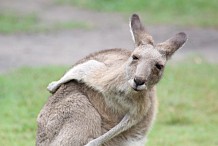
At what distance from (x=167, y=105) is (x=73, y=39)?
17.1 ft

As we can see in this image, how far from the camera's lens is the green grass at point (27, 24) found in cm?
1605

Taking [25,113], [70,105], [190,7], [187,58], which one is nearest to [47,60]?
[187,58]

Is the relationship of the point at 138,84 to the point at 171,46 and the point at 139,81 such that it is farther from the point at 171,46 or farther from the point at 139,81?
the point at 171,46

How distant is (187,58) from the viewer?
47.3ft

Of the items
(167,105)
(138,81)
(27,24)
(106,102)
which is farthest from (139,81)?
(27,24)

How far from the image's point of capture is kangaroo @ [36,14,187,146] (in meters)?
6.39

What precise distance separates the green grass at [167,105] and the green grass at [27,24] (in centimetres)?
346

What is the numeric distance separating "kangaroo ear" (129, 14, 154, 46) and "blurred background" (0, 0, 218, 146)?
107 inches

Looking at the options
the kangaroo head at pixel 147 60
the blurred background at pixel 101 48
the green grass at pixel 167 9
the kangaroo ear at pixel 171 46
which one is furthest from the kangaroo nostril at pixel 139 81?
the green grass at pixel 167 9

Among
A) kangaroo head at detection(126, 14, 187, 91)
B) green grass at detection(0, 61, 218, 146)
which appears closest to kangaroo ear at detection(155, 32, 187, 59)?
kangaroo head at detection(126, 14, 187, 91)

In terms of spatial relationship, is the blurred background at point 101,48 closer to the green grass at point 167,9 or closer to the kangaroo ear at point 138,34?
the green grass at point 167,9

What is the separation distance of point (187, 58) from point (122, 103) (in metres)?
8.05

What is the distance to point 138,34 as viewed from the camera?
6496 millimetres

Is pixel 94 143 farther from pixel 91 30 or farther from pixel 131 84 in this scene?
pixel 91 30
